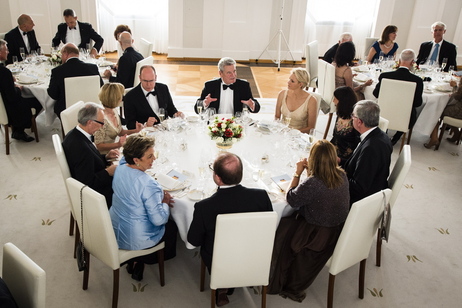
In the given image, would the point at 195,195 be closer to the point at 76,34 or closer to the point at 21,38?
the point at 21,38

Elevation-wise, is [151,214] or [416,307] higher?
[151,214]

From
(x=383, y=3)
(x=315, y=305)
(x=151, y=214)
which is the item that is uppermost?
(x=383, y=3)

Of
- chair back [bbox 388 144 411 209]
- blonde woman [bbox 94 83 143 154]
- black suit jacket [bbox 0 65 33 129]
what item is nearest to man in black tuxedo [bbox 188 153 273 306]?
chair back [bbox 388 144 411 209]

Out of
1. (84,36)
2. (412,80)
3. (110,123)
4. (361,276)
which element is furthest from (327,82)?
(84,36)

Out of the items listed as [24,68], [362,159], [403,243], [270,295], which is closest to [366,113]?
[362,159]

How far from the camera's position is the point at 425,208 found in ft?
15.7

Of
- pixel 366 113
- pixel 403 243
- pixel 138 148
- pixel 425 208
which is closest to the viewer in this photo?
pixel 138 148

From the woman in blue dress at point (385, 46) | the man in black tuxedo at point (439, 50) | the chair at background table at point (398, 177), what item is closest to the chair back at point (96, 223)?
the chair at background table at point (398, 177)

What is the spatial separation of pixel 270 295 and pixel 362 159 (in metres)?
1.33

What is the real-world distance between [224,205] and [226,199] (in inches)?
1.6

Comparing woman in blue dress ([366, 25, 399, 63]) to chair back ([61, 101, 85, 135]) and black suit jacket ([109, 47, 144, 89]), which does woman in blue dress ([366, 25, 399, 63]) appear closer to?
black suit jacket ([109, 47, 144, 89])

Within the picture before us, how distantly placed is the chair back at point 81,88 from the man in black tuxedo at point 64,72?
184mm

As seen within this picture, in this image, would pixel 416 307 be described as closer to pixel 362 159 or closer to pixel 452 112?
pixel 362 159

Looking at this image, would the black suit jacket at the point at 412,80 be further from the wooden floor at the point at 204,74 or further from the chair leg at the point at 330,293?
the chair leg at the point at 330,293
